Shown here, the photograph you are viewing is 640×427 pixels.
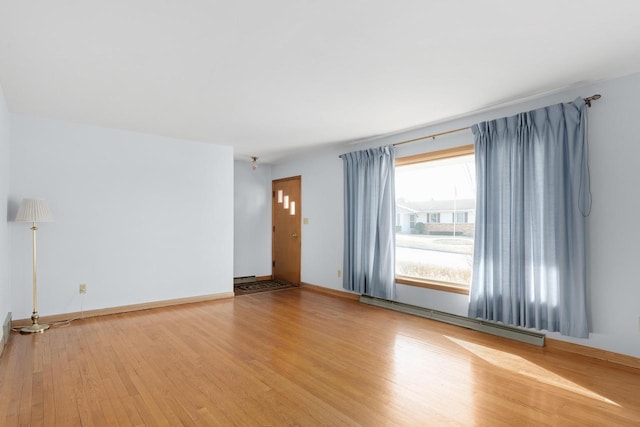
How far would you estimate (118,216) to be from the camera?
15.8 ft

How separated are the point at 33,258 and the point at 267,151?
369cm

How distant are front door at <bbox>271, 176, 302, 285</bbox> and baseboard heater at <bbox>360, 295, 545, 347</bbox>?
2165 millimetres

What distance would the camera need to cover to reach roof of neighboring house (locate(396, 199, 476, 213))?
436 centimetres

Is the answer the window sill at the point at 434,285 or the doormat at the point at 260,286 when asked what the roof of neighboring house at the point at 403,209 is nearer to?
the window sill at the point at 434,285

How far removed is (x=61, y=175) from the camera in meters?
4.41

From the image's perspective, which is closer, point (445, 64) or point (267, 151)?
point (445, 64)

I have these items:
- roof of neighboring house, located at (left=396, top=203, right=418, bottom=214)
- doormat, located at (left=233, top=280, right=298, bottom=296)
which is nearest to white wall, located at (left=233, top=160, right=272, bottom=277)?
doormat, located at (left=233, top=280, right=298, bottom=296)

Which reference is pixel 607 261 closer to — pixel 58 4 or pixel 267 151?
pixel 58 4

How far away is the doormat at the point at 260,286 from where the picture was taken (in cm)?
628

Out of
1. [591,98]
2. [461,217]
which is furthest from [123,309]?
[591,98]

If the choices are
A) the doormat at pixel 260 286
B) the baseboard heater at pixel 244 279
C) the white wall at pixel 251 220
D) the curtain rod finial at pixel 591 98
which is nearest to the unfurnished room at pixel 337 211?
the curtain rod finial at pixel 591 98

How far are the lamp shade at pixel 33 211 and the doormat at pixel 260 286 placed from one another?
304 cm

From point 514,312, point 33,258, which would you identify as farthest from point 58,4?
point 514,312

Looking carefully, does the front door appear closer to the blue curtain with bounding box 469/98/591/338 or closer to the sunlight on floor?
the blue curtain with bounding box 469/98/591/338
